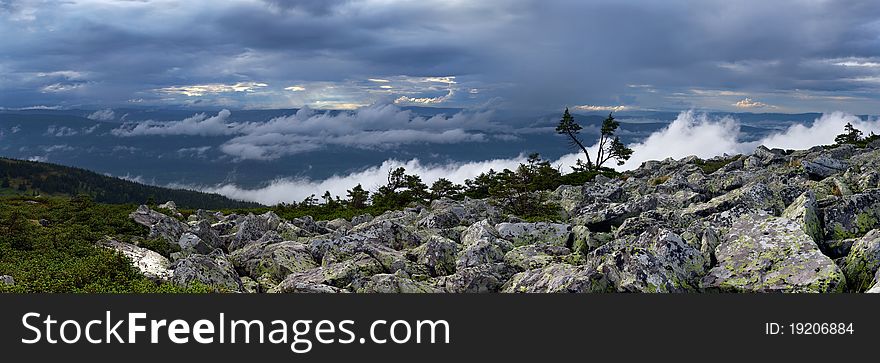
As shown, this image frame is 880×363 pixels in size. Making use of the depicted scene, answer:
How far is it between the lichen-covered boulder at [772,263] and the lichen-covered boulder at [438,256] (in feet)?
30.6

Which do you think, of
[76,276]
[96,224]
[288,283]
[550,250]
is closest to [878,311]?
[550,250]

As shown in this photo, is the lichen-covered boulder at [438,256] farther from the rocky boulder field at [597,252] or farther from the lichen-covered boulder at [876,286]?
the lichen-covered boulder at [876,286]

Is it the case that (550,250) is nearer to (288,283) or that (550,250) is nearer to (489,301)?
(489,301)

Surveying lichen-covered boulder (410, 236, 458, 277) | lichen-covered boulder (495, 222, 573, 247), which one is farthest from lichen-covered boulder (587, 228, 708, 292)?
lichen-covered boulder (495, 222, 573, 247)

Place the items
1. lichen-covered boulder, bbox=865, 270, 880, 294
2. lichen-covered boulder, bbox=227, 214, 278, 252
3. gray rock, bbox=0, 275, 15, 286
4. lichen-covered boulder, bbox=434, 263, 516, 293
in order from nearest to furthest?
lichen-covered boulder, bbox=865, 270, 880, 294 < gray rock, bbox=0, 275, 15, 286 < lichen-covered boulder, bbox=434, 263, 516, 293 < lichen-covered boulder, bbox=227, 214, 278, 252

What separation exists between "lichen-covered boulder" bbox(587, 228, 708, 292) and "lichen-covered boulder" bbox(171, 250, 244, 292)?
12329 millimetres

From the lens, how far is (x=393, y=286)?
58.8 ft

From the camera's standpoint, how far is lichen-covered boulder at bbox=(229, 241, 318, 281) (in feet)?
71.7

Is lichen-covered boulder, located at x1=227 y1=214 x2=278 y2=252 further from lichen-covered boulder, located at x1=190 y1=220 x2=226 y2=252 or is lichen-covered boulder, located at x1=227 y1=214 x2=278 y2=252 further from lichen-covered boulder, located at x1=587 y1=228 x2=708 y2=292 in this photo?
lichen-covered boulder, located at x1=587 y1=228 x2=708 y2=292

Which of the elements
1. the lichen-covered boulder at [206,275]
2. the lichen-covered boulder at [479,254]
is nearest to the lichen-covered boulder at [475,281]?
the lichen-covered boulder at [479,254]

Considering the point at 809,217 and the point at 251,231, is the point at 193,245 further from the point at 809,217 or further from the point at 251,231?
the point at 809,217

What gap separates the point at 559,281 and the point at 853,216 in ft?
37.9

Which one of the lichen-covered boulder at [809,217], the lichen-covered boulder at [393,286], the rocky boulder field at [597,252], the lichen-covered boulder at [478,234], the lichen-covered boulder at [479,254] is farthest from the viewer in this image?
the lichen-covered boulder at [478,234]

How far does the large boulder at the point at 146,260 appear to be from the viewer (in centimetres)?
2006
